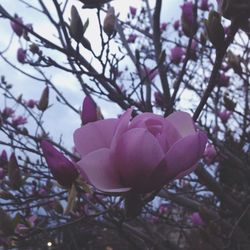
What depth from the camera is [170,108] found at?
1.14 m

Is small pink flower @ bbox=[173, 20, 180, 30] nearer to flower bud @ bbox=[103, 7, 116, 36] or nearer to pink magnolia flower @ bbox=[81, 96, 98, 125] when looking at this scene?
flower bud @ bbox=[103, 7, 116, 36]

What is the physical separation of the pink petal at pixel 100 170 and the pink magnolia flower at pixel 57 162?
144 millimetres

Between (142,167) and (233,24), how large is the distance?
11.4 inches

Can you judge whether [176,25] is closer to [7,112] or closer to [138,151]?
[7,112]

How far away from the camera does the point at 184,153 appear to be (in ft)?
2.00

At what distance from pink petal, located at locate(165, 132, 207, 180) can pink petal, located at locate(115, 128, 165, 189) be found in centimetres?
2

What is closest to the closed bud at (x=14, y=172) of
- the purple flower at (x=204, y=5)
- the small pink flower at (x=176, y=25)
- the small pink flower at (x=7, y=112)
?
the small pink flower at (x=7, y=112)

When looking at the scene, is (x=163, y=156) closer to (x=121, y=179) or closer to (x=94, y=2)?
(x=121, y=179)

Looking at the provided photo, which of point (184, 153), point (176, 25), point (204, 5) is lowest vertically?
point (184, 153)

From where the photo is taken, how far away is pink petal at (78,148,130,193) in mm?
612

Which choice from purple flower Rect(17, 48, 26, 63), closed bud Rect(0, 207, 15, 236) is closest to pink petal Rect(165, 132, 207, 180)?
closed bud Rect(0, 207, 15, 236)

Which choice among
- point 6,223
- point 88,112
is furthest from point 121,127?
point 6,223

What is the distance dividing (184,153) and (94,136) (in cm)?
15

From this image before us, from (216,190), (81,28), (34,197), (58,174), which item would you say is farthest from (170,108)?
(216,190)
